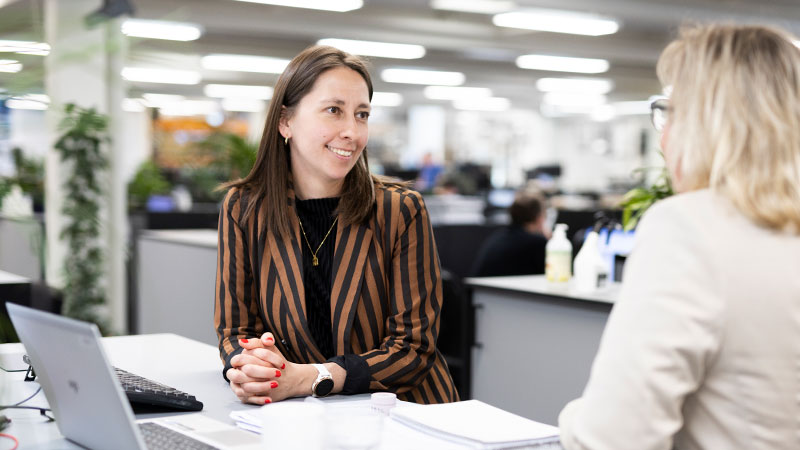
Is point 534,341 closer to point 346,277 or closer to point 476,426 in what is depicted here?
point 346,277

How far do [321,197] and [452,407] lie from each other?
674 mm

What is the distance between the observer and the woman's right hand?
1.53 metres

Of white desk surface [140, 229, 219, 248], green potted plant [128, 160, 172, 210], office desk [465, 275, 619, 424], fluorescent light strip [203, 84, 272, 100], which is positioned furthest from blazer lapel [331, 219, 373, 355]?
fluorescent light strip [203, 84, 272, 100]

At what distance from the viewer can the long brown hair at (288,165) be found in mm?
1835

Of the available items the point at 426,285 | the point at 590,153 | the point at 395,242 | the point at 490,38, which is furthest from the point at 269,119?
the point at 590,153

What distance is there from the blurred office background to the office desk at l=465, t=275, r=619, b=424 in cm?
79

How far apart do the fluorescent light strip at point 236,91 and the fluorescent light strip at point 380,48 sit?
15.9 ft

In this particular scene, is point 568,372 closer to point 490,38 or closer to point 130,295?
point 130,295

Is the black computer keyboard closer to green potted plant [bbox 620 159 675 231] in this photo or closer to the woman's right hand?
the woman's right hand

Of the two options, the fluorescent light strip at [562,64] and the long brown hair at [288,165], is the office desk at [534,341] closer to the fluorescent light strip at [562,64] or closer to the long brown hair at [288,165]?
the long brown hair at [288,165]

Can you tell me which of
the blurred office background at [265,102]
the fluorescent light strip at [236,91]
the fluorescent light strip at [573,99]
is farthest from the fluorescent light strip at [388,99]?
the fluorescent light strip at [573,99]

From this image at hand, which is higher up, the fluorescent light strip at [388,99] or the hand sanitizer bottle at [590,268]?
the fluorescent light strip at [388,99]

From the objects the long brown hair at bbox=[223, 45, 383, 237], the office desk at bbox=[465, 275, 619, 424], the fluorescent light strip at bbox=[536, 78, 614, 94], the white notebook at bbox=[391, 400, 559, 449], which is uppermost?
the fluorescent light strip at bbox=[536, 78, 614, 94]

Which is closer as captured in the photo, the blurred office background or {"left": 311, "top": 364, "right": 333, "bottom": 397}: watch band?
the blurred office background
